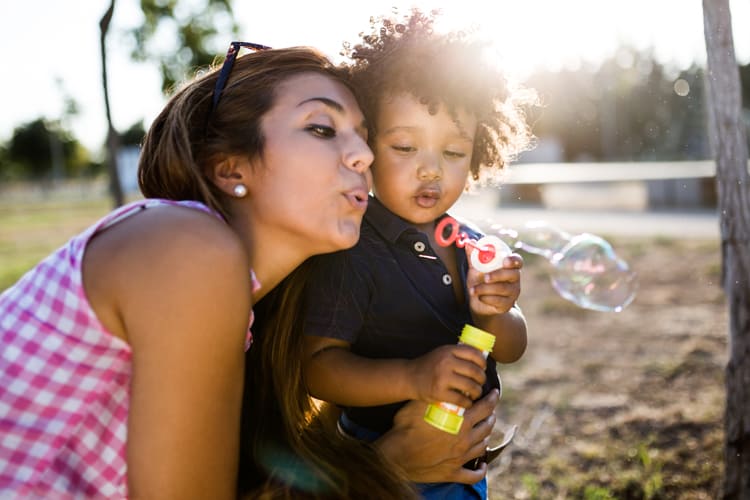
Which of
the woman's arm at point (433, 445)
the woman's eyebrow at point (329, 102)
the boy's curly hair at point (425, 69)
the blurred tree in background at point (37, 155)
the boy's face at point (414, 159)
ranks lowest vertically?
the woman's arm at point (433, 445)

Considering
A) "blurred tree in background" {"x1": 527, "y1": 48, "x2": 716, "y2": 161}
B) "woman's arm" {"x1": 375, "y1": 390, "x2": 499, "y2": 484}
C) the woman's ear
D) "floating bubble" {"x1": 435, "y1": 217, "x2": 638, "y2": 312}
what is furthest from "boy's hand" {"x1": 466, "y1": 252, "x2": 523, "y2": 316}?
"blurred tree in background" {"x1": 527, "y1": 48, "x2": 716, "y2": 161}

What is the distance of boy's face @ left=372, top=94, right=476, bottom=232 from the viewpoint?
196cm

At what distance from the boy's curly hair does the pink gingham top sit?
87cm

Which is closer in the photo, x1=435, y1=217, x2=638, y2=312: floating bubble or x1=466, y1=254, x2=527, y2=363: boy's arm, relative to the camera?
x1=466, y1=254, x2=527, y2=363: boy's arm

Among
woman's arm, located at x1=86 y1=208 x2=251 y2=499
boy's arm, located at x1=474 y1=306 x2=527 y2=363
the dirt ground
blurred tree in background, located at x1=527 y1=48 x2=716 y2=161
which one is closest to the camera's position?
woman's arm, located at x1=86 y1=208 x2=251 y2=499

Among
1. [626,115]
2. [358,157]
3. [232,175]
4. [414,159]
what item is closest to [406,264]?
[414,159]

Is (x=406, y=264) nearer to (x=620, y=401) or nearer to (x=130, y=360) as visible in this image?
(x=130, y=360)

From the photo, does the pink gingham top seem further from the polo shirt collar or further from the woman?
the polo shirt collar

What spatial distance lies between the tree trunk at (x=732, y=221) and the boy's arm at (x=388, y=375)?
999 millimetres

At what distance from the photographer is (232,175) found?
1658 millimetres

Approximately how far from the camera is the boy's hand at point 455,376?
1568mm

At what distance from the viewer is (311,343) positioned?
1.81 metres

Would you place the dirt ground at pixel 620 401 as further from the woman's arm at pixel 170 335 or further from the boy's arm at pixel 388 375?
the woman's arm at pixel 170 335

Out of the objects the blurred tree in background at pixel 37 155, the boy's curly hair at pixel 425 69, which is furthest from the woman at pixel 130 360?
the blurred tree in background at pixel 37 155
